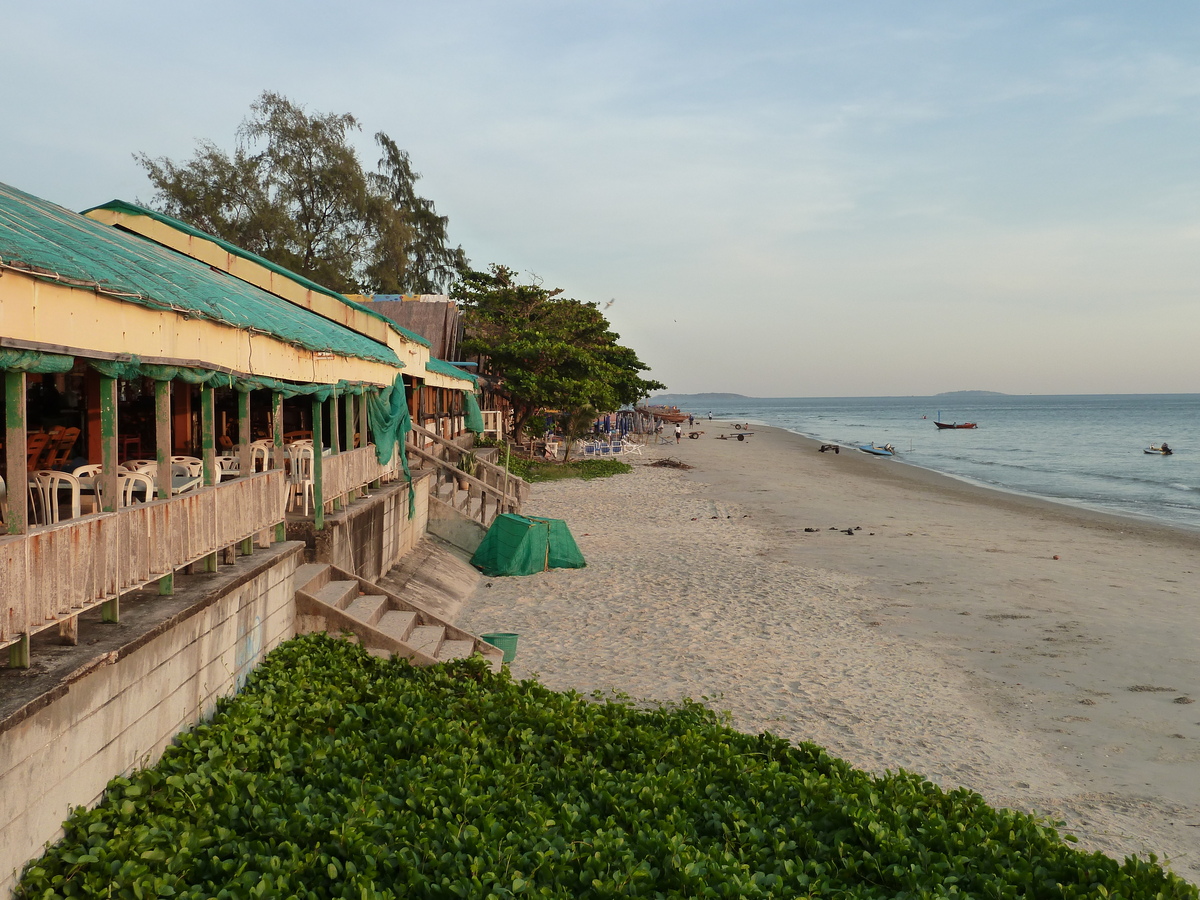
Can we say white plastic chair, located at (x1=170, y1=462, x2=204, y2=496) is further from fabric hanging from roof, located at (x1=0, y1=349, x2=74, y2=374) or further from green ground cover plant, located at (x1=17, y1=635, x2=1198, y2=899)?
fabric hanging from roof, located at (x1=0, y1=349, x2=74, y2=374)

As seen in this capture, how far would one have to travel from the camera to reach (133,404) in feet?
42.6

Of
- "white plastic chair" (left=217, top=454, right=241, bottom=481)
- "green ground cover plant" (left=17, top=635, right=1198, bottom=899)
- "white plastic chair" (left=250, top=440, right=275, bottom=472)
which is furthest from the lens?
"white plastic chair" (left=250, top=440, right=275, bottom=472)

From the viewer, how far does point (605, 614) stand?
12359mm

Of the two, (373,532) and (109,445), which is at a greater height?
(109,445)

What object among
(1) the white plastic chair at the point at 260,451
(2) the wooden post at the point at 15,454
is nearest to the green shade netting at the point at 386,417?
(1) the white plastic chair at the point at 260,451

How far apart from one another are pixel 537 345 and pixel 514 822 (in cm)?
2710

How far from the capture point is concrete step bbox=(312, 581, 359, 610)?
882 cm

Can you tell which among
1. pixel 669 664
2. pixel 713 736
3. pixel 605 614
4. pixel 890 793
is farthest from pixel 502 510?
pixel 890 793

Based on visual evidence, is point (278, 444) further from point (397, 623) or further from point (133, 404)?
point (133, 404)

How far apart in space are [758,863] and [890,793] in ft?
4.56

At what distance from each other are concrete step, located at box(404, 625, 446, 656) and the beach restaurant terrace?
1.63 meters

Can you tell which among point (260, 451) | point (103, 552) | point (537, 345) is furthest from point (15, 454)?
point (537, 345)

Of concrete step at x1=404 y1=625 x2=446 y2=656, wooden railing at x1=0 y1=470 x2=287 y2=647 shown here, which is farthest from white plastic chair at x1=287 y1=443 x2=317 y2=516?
wooden railing at x1=0 y1=470 x2=287 y2=647

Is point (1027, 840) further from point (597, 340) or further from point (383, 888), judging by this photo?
point (597, 340)
